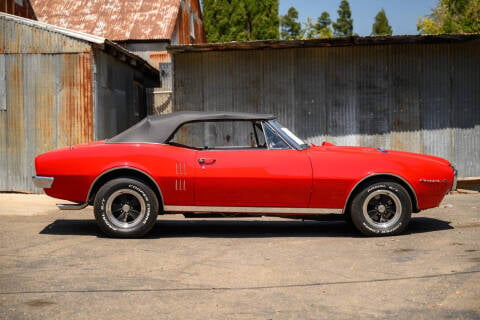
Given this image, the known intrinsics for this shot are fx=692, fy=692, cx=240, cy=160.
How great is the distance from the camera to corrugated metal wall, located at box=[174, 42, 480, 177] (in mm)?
15672

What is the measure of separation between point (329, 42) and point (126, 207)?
7.88m

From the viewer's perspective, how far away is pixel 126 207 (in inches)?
328

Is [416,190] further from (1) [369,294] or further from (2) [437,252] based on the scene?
(1) [369,294]

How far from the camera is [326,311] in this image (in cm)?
490

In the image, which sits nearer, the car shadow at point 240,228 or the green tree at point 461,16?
the car shadow at point 240,228

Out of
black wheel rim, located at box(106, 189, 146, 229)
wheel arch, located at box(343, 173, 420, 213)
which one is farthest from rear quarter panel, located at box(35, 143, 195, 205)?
wheel arch, located at box(343, 173, 420, 213)

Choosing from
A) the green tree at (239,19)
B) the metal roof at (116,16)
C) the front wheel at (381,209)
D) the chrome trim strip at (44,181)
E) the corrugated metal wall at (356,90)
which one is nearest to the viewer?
the front wheel at (381,209)

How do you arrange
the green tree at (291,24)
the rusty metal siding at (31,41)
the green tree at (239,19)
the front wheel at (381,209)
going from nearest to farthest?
1. the front wheel at (381,209)
2. the rusty metal siding at (31,41)
3. the green tree at (239,19)
4. the green tree at (291,24)

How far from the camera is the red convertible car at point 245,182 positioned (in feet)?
27.1

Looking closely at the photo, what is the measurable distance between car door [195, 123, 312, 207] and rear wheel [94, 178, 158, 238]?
1.96ft

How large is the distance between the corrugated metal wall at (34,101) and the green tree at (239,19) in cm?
3177

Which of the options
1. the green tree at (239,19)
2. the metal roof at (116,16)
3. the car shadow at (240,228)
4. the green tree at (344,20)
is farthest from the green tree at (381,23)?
the car shadow at (240,228)

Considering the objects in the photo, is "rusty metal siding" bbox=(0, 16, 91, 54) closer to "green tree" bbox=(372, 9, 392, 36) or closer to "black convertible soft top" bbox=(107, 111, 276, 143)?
"black convertible soft top" bbox=(107, 111, 276, 143)

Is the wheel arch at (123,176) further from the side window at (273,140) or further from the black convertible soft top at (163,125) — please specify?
the side window at (273,140)
